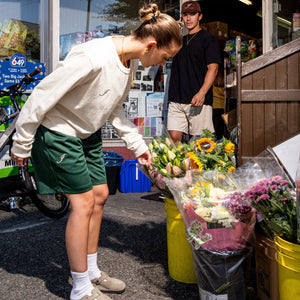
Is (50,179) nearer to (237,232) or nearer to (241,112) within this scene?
(237,232)

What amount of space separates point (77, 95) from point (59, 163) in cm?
40

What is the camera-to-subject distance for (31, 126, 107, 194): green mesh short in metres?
2.18

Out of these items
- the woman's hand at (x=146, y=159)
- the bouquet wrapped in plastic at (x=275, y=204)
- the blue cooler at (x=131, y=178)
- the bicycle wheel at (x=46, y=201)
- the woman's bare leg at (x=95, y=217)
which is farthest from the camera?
the blue cooler at (x=131, y=178)

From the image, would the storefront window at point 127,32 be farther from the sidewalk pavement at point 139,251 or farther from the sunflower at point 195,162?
the sunflower at point 195,162

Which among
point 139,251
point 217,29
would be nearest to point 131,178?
point 139,251

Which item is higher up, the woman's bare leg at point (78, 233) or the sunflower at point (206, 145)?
the sunflower at point (206, 145)

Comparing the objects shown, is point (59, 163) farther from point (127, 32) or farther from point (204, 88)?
point (127, 32)

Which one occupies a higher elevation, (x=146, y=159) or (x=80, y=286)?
(x=146, y=159)

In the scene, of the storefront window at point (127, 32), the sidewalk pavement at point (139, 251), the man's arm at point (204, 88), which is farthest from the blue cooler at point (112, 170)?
the man's arm at point (204, 88)

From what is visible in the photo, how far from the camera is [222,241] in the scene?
6.80ft

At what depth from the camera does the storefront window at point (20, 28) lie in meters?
5.15

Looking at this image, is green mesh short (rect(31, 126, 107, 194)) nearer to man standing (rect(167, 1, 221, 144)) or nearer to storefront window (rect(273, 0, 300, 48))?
man standing (rect(167, 1, 221, 144))

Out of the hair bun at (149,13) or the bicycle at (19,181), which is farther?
the bicycle at (19,181)

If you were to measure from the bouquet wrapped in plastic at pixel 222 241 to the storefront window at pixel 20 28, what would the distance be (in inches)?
157
